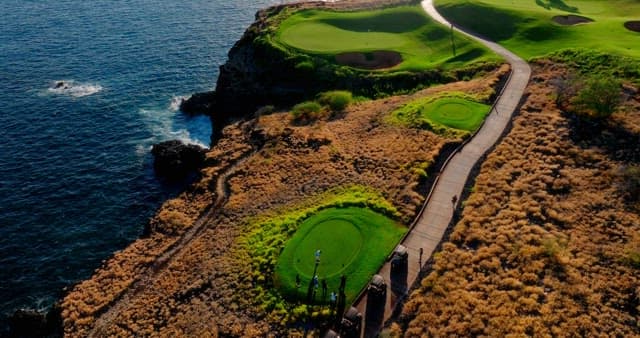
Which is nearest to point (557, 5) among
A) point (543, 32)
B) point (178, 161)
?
point (543, 32)

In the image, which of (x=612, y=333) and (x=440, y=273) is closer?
(x=612, y=333)

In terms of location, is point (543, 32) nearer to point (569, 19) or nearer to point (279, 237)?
point (569, 19)

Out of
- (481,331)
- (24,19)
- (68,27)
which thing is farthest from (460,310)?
(24,19)

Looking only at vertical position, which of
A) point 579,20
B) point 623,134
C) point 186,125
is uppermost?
point 579,20

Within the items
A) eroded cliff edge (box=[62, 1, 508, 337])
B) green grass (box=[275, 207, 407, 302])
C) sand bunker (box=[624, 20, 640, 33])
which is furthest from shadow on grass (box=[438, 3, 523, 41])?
green grass (box=[275, 207, 407, 302])

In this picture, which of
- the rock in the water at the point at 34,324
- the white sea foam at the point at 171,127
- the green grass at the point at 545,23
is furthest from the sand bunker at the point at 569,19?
the rock in the water at the point at 34,324

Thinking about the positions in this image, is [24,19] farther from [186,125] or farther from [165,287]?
[165,287]

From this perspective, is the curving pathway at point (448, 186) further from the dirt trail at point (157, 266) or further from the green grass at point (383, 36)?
the dirt trail at point (157, 266)
